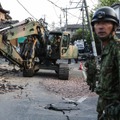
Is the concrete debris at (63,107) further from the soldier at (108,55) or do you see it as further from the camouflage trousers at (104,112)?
the soldier at (108,55)

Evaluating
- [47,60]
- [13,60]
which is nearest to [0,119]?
[13,60]

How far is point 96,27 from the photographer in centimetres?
357

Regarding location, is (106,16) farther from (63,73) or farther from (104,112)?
(63,73)

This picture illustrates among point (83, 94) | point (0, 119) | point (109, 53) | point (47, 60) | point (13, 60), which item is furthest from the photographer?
point (47, 60)

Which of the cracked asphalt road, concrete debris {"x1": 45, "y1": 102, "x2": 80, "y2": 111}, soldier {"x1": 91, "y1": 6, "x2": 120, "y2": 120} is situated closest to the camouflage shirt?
soldier {"x1": 91, "y1": 6, "x2": 120, "y2": 120}

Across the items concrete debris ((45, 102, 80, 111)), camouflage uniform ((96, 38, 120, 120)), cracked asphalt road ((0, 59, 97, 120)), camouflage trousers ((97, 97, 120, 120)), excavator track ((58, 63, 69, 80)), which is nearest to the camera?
camouflage trousers ((97, 97, 120, 120))

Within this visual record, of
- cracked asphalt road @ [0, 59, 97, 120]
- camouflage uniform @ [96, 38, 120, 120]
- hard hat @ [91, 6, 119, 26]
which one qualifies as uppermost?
hard hat @ [91, 6, 119, 26]

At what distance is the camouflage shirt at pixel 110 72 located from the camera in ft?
11.3

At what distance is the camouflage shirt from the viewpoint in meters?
3.46

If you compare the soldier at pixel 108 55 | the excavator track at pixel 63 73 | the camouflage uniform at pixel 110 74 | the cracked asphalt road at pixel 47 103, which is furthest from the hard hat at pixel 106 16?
the excavator track at pixel 63 73

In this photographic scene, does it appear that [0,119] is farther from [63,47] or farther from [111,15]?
[63,47]

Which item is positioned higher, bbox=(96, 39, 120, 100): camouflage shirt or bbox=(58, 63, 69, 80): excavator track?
bbox=(96, 39, 120, 100): camouflage shirt

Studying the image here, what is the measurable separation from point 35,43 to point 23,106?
395 inches

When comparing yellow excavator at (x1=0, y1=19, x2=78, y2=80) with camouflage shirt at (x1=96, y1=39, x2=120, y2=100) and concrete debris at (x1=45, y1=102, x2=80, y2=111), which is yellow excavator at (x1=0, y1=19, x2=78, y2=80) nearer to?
concrete debris at (x1=45, y1=102, x2=80, y2=111)
